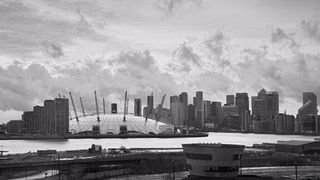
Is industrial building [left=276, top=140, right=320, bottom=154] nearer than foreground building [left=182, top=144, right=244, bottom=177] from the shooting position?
No

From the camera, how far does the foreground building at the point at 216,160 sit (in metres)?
69.4

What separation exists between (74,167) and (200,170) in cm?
3812

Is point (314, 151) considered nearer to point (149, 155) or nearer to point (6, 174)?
point (149, 155)

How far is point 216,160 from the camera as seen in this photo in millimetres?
69438

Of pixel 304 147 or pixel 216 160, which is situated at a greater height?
pixel 216 160

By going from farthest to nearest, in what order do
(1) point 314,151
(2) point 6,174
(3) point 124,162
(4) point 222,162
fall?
(1) point 314,151
(3) point 124,162
(2) point 6,174
(4) point 222,162

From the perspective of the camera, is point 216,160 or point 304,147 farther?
point 304,147

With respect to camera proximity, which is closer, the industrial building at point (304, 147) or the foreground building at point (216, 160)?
the foreground building at point (216, 160)

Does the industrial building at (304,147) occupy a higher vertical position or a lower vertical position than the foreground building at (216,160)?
lower

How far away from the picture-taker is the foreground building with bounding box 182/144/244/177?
228 ft

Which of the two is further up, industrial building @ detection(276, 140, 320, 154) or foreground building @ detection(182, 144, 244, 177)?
foreground building @ detection(182, 144, 244, 177)

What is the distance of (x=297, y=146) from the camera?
138 metres

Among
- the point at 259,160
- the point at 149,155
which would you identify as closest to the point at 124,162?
the point at 149,155

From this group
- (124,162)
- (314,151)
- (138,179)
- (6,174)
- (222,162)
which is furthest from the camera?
(314,151)
